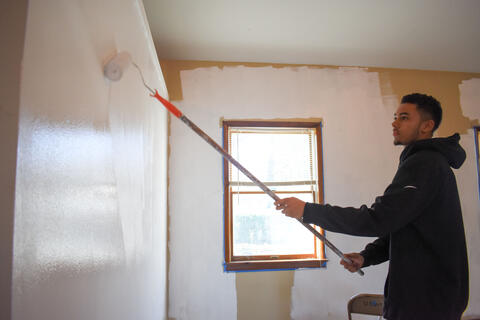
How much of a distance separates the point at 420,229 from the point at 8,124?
1.30 metres

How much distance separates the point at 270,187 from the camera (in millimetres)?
2701

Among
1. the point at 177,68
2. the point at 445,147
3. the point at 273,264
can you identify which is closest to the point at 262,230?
the point at 273,264

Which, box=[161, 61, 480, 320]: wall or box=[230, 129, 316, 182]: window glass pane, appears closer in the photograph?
box=[161, 61, 480, 320]: wall

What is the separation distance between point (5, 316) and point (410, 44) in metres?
2.93

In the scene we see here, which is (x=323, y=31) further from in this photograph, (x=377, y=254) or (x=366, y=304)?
(x=366, y=304)

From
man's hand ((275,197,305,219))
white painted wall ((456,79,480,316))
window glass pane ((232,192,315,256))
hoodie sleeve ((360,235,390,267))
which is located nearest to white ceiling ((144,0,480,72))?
white painted wall ((456,79,480,316))

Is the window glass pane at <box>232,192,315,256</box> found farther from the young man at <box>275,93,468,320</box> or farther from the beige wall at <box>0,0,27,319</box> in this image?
the beige wall at <box>0,0,27,319</box>

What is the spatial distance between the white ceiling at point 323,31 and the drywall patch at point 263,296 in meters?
1.83

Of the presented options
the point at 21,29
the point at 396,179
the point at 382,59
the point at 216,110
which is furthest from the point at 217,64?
the point at 21,29

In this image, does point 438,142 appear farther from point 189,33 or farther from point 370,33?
point 189,33

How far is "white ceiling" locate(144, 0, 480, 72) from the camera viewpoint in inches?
80.8

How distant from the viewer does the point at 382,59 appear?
9.21ft

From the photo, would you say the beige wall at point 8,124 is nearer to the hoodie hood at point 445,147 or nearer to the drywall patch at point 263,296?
the hoodie hood at point 445,147

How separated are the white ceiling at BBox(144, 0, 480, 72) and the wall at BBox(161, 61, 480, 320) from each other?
144mm
